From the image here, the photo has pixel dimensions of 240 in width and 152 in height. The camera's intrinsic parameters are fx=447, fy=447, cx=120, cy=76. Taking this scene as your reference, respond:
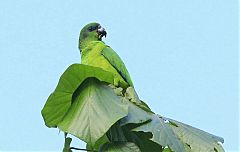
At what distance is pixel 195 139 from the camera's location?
93.2 inches

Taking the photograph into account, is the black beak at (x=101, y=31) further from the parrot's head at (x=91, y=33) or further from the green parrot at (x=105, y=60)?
the green parrot at (x=105, y=60)

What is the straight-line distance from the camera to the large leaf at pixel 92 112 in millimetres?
2193

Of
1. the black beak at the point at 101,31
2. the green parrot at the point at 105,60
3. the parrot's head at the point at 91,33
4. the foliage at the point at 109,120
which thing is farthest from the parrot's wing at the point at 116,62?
the foliage at the point at 109,120

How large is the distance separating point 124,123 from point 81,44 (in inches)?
111

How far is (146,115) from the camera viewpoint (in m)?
2.33

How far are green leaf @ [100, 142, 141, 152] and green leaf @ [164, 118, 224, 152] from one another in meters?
0.23

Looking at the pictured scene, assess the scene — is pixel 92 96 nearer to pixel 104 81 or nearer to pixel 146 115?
pixel 104 81

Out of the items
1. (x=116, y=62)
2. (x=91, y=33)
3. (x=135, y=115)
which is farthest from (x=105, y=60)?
(x=135, y=115)

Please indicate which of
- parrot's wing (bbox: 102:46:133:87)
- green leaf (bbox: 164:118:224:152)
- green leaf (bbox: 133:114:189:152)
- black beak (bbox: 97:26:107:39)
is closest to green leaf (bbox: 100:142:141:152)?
green leaf (bbox: 133:114:189:152)

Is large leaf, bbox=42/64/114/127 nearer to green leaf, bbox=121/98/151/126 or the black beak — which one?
green leaf, bbox=121/98/151/126

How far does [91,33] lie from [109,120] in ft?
9.91

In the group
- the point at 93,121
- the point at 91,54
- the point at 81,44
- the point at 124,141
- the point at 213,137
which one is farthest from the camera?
the point at 81,44

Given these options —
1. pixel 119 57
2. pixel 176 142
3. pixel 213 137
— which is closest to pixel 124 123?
pixel 176 142

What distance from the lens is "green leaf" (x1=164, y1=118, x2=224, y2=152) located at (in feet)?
7.66
